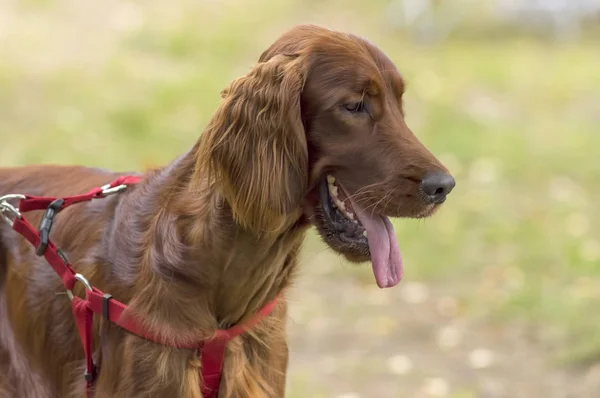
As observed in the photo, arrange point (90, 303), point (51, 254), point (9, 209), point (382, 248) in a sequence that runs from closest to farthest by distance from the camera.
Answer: point (382, 248) → point (90, 303) → point (51, 254) → point (9, 209)

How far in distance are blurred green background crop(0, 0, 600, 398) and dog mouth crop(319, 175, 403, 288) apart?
4.57 feet

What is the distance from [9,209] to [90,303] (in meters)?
0.56

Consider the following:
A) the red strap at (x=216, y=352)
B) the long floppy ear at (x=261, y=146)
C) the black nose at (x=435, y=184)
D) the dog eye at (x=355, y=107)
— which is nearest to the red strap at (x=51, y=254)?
the red strap at (x=216, y=352)

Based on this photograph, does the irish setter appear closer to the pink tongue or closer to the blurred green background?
the pink tongue

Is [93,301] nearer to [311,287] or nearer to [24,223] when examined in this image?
[24,223]

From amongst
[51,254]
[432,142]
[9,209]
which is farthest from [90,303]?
[432,142]

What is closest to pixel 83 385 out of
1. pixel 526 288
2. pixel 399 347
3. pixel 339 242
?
pixel 339 242

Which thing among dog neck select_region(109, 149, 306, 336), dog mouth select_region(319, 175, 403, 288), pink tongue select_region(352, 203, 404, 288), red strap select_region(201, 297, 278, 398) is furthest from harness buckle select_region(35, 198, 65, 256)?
pink tongue select_region(352, 203, 404, 288)

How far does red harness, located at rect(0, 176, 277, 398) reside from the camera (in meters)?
2.79

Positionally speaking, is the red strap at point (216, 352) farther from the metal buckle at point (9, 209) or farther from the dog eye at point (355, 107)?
the metal buckle at point (9, 209)

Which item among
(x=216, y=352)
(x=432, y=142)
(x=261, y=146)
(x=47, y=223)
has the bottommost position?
(x=432, y=142)

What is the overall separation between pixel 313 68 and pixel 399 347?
3.24m

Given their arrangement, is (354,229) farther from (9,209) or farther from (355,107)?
(9,209)

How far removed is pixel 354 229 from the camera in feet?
8.93
